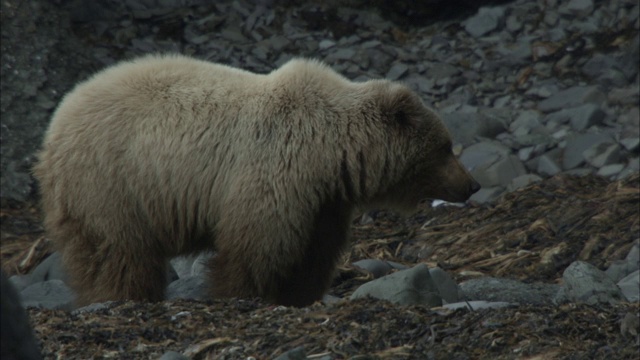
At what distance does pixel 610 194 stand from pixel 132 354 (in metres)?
5.84

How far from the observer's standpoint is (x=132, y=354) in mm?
4984

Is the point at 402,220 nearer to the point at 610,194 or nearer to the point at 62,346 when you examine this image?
the point at 610,194

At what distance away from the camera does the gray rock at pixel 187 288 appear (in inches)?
288

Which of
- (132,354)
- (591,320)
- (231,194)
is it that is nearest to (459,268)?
(231,194)

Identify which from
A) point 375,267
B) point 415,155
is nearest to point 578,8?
point 375,267

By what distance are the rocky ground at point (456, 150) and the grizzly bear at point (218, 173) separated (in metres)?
0.73

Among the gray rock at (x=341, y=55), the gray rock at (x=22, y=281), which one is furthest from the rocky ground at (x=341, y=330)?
the gray rock at (x=341, y=55)

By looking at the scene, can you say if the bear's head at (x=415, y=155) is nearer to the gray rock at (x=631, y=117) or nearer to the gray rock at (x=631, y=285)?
the gray rock at (x=631, y=285)

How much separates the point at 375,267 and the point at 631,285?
1.79 meters

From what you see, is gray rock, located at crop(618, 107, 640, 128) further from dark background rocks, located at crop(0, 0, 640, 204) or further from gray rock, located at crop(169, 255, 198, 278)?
gray rock, located at crop(169, 255, 198, 278)

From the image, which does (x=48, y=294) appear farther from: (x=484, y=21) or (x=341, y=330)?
(x=484, y=21)

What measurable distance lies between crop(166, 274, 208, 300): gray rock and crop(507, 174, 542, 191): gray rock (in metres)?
3.99

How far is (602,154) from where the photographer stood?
1094cm

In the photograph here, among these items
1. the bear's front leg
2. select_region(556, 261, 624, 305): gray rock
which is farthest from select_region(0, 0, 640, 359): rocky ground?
the bear's front leg
